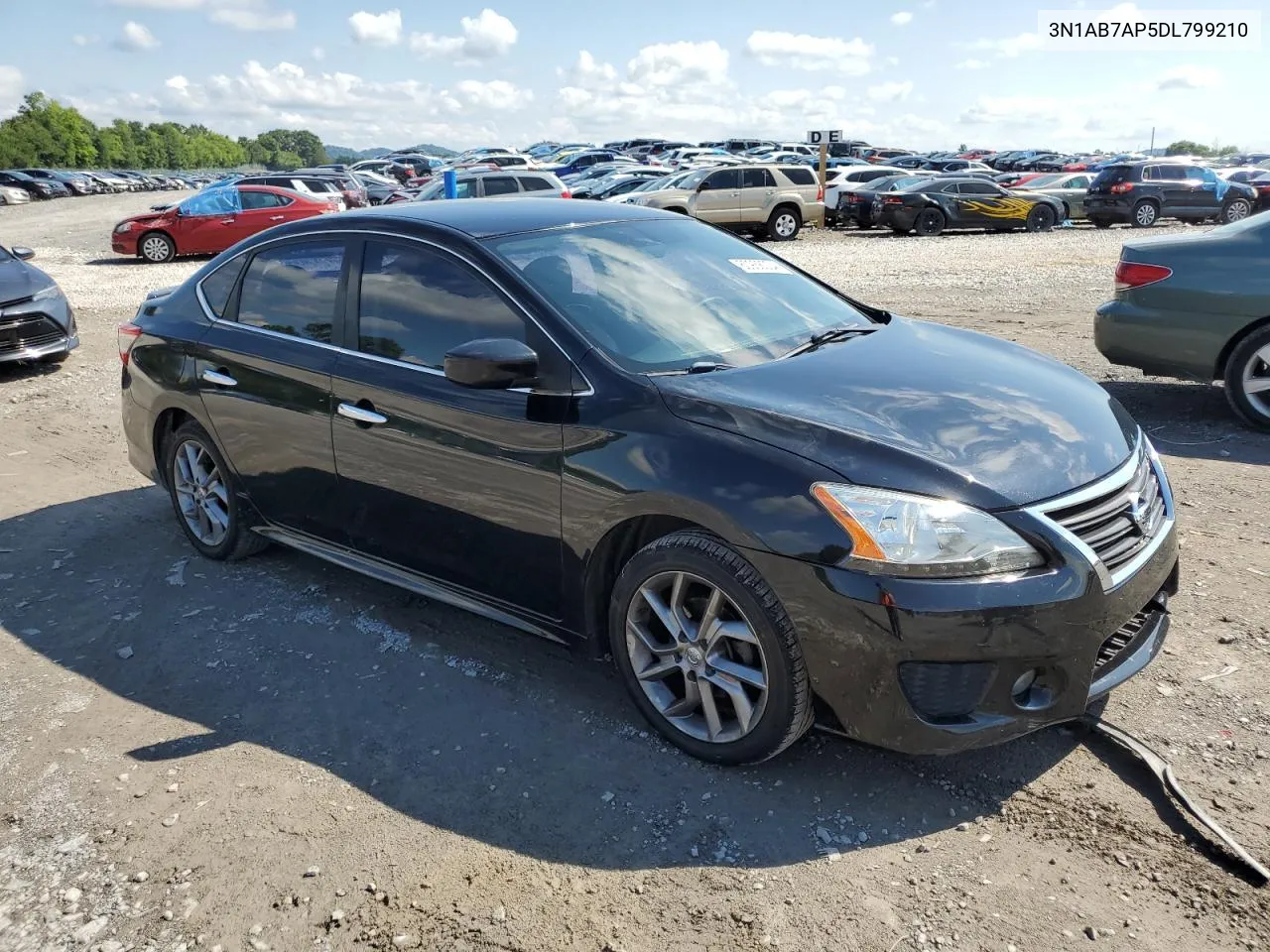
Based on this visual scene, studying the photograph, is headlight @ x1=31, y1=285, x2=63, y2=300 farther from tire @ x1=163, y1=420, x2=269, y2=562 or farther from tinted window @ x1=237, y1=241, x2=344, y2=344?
tinted window @ x1=237, y1=241, x2=344, y2=344

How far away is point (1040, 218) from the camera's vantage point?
25.0m

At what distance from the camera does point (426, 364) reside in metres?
3.90

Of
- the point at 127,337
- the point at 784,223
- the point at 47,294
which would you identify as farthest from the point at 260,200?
the point at 127,337

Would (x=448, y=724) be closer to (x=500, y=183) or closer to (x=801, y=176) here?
(x=500, y=183)

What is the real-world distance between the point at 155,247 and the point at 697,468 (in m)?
20.4

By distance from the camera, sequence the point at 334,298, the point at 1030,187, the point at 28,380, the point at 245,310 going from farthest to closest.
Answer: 1. the point at 1030,187
2. the point at 28,380
3. the point at 245,310
4. the point at 334,298

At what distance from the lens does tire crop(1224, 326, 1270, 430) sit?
6520mm

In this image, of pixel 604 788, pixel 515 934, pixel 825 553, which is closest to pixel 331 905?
Answer: pixel 515 934

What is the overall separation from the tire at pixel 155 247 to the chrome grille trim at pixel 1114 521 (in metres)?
20.8

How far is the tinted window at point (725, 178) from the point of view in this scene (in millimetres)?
23156

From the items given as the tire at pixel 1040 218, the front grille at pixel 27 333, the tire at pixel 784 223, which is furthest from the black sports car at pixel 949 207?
the front grille at pixel 27 333

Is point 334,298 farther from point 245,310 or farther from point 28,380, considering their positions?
point 28,380

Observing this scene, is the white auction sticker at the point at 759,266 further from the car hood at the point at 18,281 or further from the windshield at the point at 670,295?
the car hood at the point at 18,281

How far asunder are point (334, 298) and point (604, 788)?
91.9 inches
